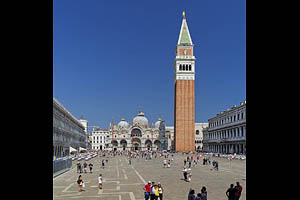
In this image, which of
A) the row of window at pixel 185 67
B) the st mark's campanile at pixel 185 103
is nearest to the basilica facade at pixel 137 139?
the st mark's campanile at pixel 185 103

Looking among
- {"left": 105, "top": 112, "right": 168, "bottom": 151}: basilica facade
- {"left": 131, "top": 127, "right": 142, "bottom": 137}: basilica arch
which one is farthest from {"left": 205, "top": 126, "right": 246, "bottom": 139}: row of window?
{"left": 131, "top": 127, "right": 142, "bottom": 137}: basilica arch

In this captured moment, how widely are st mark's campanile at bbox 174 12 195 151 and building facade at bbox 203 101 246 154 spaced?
5.78m

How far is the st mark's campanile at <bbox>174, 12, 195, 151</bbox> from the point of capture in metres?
81.1

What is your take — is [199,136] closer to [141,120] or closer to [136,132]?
[136,132]

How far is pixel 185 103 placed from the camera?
82250 millimetres

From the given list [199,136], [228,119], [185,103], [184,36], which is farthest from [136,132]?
[228,119]

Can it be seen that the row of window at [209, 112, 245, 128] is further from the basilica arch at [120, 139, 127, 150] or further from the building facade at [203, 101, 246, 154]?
the basilica arch at [120, 139, 127, 150]

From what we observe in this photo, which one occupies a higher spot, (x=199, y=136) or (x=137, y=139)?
(x=199, y=136)

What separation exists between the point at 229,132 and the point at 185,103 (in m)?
22.1

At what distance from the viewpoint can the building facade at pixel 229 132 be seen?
54.6m

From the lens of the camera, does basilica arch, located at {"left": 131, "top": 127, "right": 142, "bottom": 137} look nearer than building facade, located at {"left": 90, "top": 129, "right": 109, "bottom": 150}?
Yes
